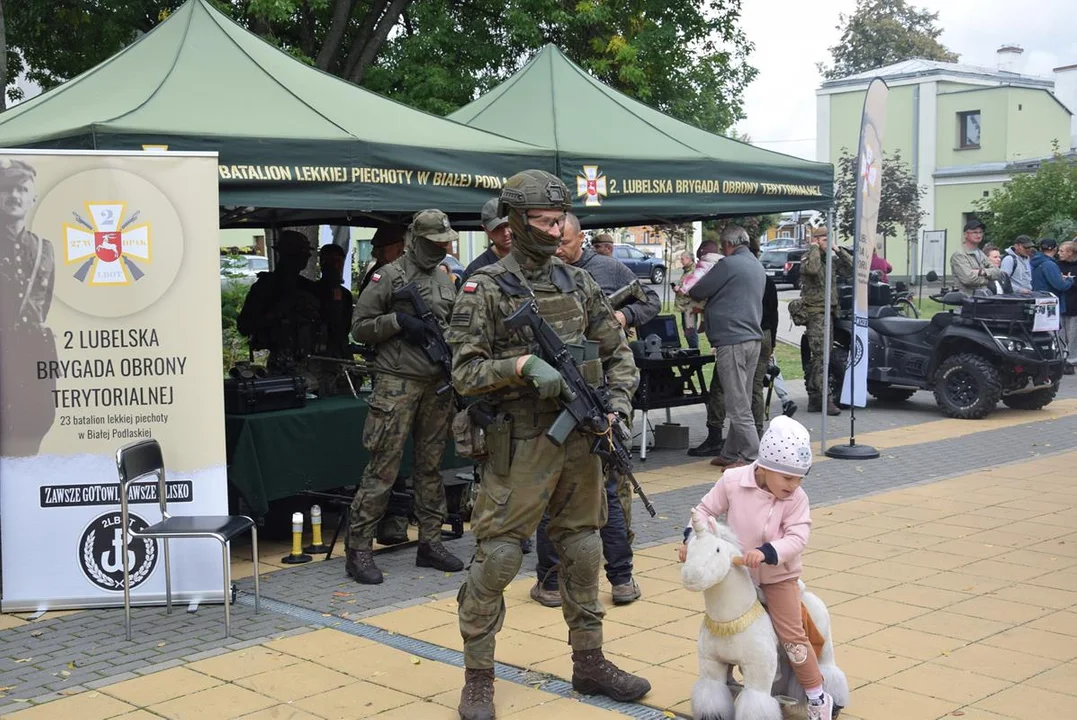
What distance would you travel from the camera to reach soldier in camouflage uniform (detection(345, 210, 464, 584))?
21.7 feet

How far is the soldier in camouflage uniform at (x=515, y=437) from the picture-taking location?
4.47 meters

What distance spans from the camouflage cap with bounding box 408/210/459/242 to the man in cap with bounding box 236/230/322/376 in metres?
1.77

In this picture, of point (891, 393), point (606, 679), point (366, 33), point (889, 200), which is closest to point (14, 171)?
point (606, 679)

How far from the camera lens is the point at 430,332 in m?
6.58

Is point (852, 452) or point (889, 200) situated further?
point (889, 200)

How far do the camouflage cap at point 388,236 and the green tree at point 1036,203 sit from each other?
22855 mm

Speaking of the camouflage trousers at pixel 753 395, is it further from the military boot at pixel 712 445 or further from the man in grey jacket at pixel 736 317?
the man in grey jacket at pixel 736 317

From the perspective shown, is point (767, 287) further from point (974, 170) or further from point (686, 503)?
point (974, 170)

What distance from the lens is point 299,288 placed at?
818cm

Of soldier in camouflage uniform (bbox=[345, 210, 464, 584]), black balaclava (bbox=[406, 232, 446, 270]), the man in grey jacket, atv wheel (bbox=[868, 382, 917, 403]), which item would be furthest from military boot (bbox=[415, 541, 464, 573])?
atv wheel (bbox=[868, 382, 917, 403])

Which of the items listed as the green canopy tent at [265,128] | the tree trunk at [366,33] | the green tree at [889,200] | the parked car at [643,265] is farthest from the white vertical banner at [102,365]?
the parked car at [643,265]

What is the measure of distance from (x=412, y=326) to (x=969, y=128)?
44.4 m

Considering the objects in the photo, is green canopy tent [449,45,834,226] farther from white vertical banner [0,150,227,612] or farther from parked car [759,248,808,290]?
A: parked car [759,248,808,290]

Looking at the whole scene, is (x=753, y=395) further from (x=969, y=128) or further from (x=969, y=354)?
(x=969, y=128)
